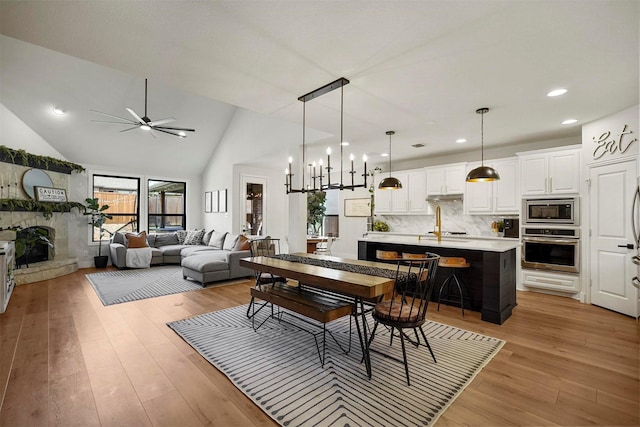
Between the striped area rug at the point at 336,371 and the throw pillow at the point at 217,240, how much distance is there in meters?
3.89

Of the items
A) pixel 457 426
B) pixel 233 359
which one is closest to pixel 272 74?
pixel 233 359

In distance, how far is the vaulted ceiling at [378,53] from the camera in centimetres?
Answer: 195

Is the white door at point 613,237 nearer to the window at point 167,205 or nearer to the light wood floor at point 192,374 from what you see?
the light wood floor at point 192,374

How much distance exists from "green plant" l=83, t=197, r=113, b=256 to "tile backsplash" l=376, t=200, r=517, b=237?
6.57m

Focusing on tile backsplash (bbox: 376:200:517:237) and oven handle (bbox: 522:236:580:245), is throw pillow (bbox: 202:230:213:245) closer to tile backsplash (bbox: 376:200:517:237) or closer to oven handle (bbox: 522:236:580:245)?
tile backsplash (bbox: 376:200:517:237)

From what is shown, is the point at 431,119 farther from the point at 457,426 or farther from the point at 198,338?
the point at 198,338

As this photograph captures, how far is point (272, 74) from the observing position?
2.83 metres

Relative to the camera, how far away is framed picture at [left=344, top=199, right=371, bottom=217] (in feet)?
25.6

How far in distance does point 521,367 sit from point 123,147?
328 inches

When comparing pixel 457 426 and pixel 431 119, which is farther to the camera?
pixel 431 119

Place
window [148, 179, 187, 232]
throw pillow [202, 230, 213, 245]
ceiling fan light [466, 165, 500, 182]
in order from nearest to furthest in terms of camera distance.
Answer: ceiling fan light [466, 165, 500, 182] < throw pillow [202, 230, 213, 245] < window [148, 179, 187, 232]

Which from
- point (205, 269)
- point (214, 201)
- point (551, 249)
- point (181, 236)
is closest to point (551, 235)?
point (551, 249)

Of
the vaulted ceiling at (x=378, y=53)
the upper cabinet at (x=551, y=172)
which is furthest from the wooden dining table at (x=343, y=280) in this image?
the upper cabinet at (x=551, y=172)

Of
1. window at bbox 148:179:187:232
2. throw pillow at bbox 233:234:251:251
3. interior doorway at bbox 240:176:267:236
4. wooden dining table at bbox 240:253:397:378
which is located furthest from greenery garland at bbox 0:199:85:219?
wooden dining table at bbox 240:253:397:378
